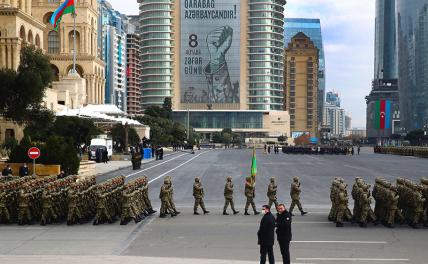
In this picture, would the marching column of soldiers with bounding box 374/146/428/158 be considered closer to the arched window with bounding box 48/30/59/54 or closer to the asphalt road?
the arched window with bounding box 48/30/59/54

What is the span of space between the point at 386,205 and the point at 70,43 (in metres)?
100

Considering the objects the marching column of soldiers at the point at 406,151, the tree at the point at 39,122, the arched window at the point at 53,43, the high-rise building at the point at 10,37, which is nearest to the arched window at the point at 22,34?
the high-rise building at the point at 10,37

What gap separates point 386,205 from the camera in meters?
A: 22.3

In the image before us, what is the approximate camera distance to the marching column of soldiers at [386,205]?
71.9ft

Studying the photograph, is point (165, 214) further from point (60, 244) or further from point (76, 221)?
point (60, 244)

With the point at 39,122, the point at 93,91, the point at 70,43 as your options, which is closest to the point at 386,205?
the point at 39,122

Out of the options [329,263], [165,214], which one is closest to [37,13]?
[165,214]

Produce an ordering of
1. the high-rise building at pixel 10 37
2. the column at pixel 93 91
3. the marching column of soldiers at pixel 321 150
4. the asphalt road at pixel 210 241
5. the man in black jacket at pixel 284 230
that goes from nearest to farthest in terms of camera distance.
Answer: the man in black jacket at pixel 284 230
the asphalt road at pixel 210 241
the high-rise building at pixel 10 37
the column at pixel 93 91
the marching column of soldiers at pixel 321 150

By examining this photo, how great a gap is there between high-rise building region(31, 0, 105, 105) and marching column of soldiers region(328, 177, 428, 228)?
9359 centimetres

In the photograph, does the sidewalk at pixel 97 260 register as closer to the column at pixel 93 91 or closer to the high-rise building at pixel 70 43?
the high-rise building at pixel 70 43

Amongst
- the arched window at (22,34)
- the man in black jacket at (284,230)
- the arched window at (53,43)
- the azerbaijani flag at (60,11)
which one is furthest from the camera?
the arched window at (53,43)

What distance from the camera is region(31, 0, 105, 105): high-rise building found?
112 m

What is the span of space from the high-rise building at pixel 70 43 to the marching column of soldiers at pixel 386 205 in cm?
9359

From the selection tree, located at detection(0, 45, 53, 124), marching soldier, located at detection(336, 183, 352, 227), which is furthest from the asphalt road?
tree, located at detection(0, 45, 53, 124)
